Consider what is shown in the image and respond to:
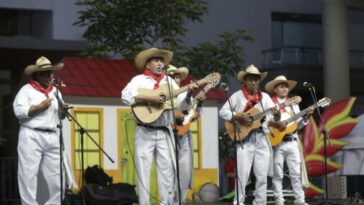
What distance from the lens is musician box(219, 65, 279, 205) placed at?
14.1 metres

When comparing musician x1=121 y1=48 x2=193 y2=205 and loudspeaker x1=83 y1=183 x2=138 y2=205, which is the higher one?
musician x1=121 y1=48 x2=193 y2=205

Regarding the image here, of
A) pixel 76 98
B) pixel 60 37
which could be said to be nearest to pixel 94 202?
pixel 76 98

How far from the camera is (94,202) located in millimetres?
13547

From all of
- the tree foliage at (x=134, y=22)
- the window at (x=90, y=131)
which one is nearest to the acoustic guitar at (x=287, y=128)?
the window at (x=90, y=131)

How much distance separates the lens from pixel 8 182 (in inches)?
736

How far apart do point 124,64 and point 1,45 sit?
388cm

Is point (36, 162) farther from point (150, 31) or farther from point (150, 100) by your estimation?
point (150, 31)

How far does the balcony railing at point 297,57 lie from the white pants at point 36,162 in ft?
53.2

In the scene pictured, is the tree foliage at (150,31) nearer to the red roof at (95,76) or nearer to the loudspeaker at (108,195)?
the red roof at (95,76)

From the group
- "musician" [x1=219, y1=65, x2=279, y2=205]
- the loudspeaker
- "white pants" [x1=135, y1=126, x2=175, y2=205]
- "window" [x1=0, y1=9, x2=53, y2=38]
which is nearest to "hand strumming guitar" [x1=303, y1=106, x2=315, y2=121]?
"musician" [x1=219, y1=65, x2=279, y2=205]

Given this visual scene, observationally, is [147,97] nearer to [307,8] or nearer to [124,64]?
[124,64]

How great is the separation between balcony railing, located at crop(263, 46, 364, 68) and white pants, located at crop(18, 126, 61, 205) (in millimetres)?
16222

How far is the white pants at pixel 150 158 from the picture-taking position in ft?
39.7

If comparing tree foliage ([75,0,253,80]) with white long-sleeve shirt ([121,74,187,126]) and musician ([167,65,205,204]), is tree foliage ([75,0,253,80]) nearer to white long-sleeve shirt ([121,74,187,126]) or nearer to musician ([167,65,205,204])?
musician ([167,65,205,204])
